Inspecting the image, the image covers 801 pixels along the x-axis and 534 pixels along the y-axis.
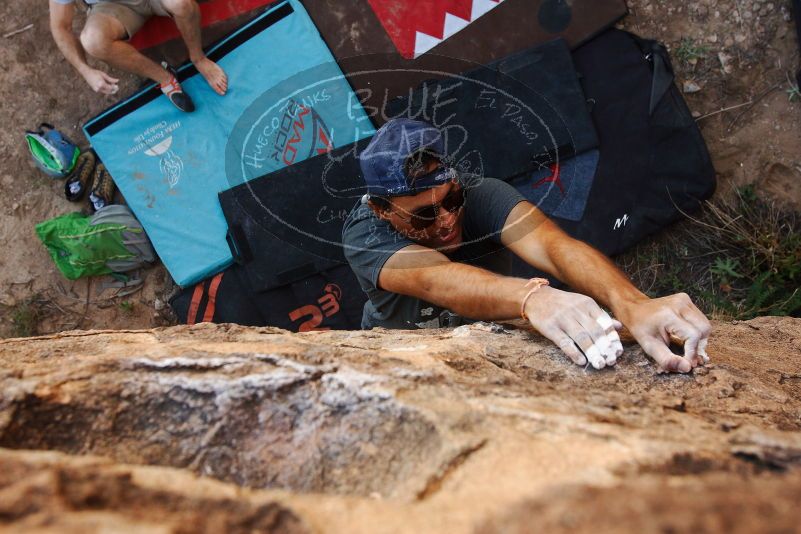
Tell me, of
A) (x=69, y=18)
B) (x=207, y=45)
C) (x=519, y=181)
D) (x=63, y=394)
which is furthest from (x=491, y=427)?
(x=69, y=18)

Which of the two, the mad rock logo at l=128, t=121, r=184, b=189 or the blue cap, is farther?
the mad rock logo at l=128, t=121, r=184, b=189

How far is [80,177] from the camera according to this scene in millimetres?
3828

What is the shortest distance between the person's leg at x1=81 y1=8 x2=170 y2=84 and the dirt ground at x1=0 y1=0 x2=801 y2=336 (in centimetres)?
35

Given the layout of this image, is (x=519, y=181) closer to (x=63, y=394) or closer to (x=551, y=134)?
Result: (x=551, y=134)

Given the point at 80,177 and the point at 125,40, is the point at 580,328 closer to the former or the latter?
the point at 125,40

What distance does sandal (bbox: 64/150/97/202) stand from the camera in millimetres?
3828

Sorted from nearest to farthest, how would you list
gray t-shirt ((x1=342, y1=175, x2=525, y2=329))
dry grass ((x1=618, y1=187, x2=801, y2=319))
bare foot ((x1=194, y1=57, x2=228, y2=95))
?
gray t-shirt ((x1=342, y1=175, x2=525, y2=329))
dry grass ((x1=618, y1=187, x2=801, y2=319))
bare foot ((x1=194, y1=57, x2=228, y2=95))

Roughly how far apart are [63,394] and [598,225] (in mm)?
2895

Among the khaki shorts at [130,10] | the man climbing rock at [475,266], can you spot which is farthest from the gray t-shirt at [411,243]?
the khaki shorts at [130,10]

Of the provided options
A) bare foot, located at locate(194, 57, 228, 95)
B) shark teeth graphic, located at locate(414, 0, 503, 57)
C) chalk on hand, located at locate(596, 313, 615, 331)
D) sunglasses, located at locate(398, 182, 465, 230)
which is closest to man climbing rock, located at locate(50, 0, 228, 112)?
bare foot, located at locate(194, 57, 228, 95)

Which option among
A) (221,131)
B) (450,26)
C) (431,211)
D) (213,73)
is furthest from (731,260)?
(213,73)

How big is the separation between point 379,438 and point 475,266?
3.53ft

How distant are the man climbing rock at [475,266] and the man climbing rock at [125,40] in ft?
6.08

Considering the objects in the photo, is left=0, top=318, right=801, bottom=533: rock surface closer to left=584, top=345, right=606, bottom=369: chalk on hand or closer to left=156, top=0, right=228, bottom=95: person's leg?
left=584, top=345, right=606, bottom=369: chalk on hand
